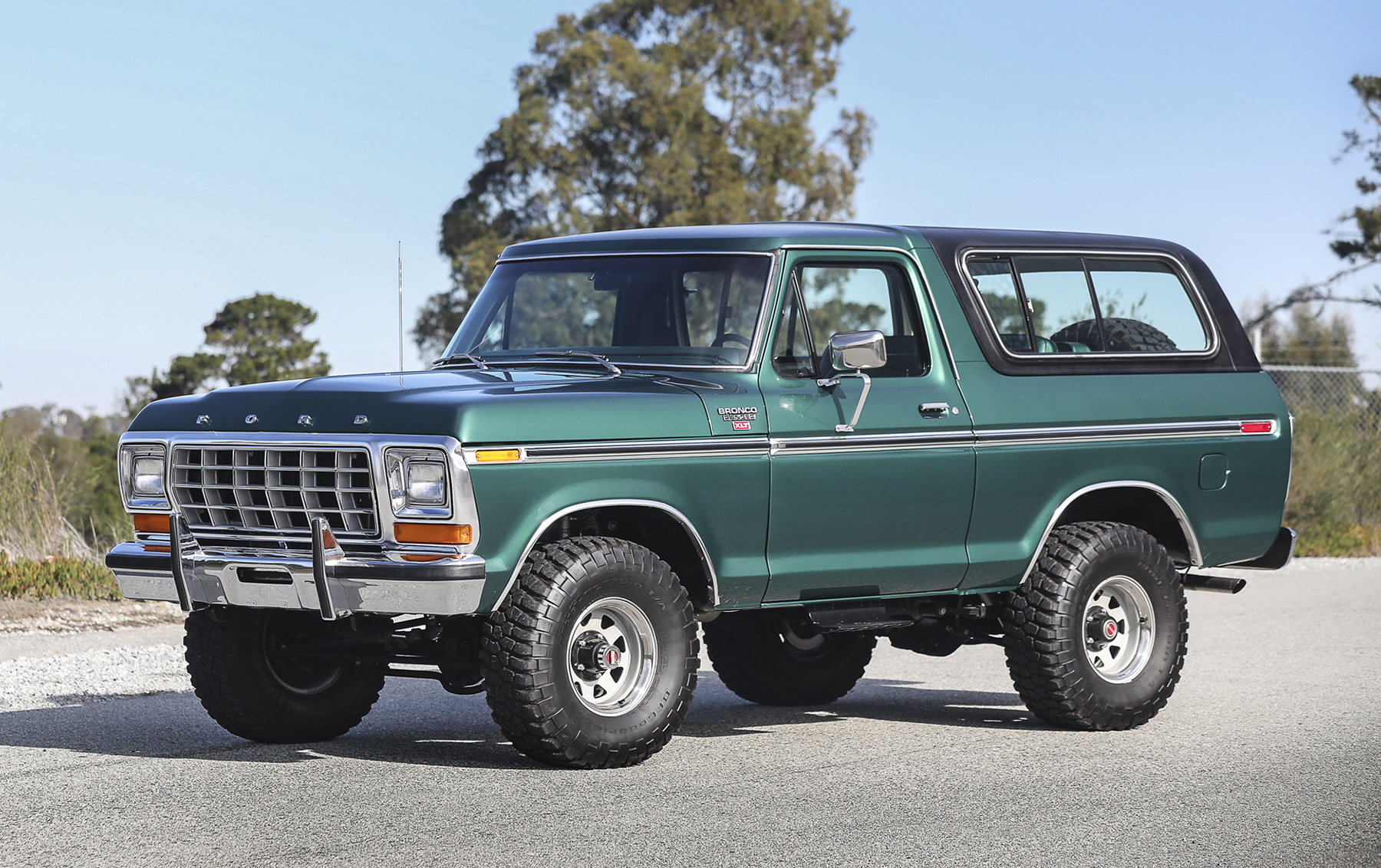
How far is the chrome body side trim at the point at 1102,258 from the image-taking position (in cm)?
879

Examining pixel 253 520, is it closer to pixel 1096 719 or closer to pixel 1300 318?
pixel 1096 719

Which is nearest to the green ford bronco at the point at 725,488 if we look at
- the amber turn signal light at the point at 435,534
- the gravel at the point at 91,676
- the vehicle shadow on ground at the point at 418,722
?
the amber turn signal light at the point at 435,534

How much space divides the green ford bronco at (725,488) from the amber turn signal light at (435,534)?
12mm

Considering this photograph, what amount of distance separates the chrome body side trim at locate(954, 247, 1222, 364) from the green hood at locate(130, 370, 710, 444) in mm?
1828

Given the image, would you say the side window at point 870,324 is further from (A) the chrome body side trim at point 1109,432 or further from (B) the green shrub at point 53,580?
(B) the green shrub at point 53,580

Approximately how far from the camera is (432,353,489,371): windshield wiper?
27.9ft

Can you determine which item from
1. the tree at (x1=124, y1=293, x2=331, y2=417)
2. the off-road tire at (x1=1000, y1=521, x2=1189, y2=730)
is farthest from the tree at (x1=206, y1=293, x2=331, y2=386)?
the off-road tire at (x1=1000, y1=521, x2=1189, y2=730)

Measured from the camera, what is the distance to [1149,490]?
9211 millimetres

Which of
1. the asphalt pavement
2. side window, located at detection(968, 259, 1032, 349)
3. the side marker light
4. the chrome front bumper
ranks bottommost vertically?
the asphalt pavement

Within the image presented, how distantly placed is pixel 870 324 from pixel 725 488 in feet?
4.51

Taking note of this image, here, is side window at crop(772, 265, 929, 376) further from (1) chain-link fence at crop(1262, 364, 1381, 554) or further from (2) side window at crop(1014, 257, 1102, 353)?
(1) chain-link fence at crop(1262, 364, 1381, 554)

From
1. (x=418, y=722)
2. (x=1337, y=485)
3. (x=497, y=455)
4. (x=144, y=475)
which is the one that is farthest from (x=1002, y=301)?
(x=1337, y=485)

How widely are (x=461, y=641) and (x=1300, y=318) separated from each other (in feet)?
126

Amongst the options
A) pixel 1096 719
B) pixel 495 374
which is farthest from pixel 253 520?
pixel 1096 719
